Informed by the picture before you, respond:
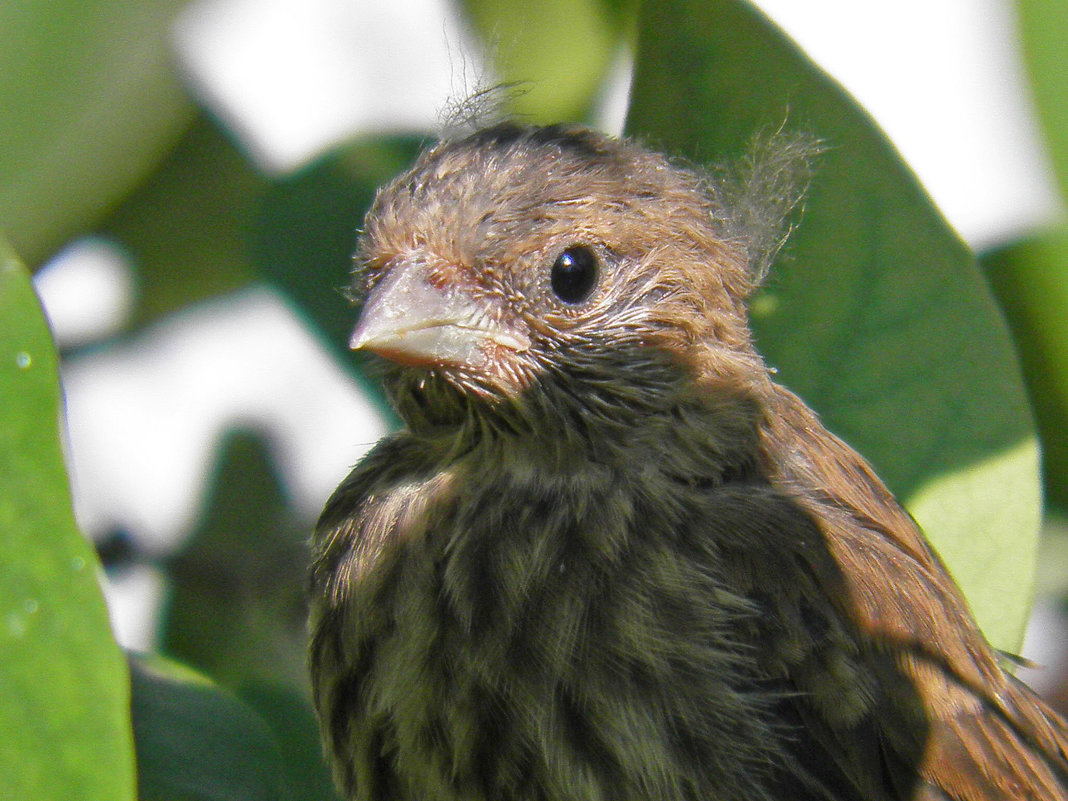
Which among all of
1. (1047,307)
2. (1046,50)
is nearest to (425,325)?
(1046,50)

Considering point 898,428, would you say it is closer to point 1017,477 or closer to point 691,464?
point 1017,477

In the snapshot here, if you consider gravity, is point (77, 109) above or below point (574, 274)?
above

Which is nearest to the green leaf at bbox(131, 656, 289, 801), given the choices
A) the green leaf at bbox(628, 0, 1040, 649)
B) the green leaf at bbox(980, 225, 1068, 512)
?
the green leaf at bbox(628, 0, 1040, 649)

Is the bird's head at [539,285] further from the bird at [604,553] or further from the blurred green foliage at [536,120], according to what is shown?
the blurred green foliage at [536,120]

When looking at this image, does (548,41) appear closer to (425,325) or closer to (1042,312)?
(425,325)

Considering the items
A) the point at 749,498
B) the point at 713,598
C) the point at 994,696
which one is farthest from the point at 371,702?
the point at 994,696

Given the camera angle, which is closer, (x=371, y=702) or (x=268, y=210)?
(x=371, y=702)

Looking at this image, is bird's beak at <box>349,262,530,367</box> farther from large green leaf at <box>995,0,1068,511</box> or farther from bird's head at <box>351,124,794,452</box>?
large green leaf at <box>995,0,1068,511</box>
